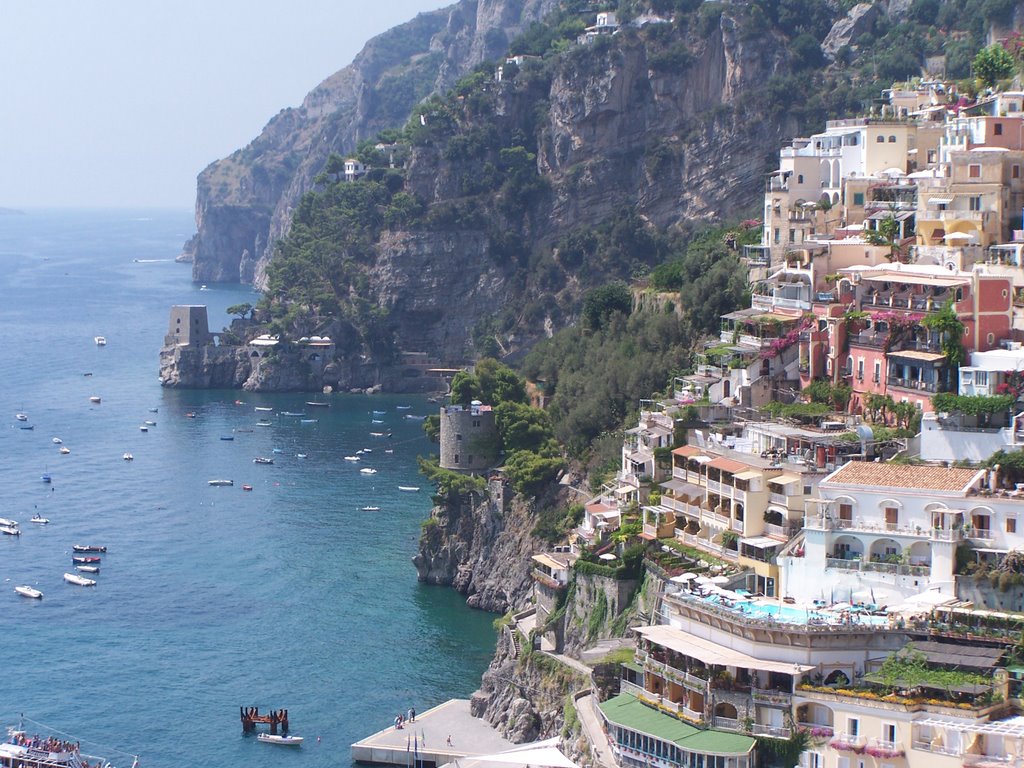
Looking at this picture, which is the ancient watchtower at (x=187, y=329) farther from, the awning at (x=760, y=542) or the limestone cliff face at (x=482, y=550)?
the awning at (x=760, y=542)

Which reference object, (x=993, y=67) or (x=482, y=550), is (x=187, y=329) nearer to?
(x=482, y=550)

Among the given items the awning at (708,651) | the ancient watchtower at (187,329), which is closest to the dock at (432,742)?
the awning at (708,651)

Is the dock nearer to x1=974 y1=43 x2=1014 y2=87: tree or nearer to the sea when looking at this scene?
the sea

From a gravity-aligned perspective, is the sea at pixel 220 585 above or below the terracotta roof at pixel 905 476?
below

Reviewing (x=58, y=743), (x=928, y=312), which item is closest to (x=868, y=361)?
(x=928, y=312)

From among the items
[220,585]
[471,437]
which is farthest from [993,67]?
[220,585]

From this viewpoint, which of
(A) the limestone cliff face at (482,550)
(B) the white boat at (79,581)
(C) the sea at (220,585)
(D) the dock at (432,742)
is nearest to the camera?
(D) the dock at (432,742)

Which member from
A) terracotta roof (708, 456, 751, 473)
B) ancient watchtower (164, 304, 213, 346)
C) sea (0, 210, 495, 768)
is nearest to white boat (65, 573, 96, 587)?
sea (0, 210, 495, 768)
